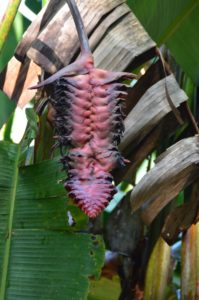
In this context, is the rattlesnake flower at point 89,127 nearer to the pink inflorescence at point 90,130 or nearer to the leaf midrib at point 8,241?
the pink inflorescence at point 90,130

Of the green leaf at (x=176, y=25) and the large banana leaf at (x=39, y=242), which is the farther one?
the green leaf at (x=176, y=25)

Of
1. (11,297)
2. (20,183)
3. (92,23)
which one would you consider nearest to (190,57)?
(92,23)

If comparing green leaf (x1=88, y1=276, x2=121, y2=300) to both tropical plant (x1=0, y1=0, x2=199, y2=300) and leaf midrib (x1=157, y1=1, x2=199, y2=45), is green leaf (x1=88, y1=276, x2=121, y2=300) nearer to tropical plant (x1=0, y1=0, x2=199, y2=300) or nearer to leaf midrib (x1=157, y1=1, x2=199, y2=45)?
tropical plant (x1=0, y1=0, x2=199, y2=300)

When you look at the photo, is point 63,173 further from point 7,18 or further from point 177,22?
point 177,22

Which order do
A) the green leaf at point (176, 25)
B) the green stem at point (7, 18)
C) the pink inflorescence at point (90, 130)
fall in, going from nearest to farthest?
1. the pink inflorescence at point (90, 130)
2. the green stem at point (7, 18)
3. the green leaf at point (176, 25)

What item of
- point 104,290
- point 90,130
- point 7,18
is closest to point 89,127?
point 90,130

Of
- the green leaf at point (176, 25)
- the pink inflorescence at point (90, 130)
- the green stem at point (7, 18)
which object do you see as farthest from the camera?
the green leaf at point (176, 25)

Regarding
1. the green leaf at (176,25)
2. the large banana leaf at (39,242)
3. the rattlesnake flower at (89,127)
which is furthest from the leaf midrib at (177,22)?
the rattlesnake flower at (89,127)

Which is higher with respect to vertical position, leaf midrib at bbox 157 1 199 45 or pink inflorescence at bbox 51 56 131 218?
leaf midrib at bbox 157 1 199 45

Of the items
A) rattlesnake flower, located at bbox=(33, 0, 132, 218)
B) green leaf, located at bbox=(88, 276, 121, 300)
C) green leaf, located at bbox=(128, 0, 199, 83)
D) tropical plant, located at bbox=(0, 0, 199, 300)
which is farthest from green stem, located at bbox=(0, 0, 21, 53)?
green leaf, located at bbox=(88, 276, 121, 300)
